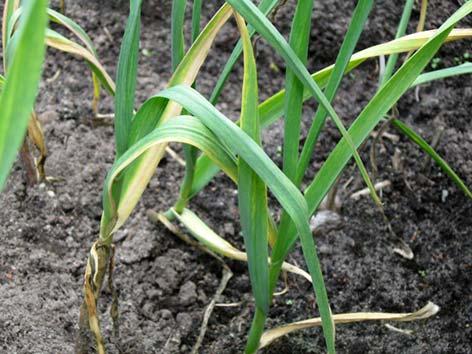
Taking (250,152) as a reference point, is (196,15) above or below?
above

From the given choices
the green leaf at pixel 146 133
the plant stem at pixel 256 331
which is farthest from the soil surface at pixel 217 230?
the green leaf at pixel 146 133

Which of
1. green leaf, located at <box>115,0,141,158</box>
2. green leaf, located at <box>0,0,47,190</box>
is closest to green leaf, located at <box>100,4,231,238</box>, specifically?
green leaf, located at <box>115,0,141,158</box>

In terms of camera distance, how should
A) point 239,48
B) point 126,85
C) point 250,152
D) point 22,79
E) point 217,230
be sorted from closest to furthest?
point 22,79, point 250,152, point 126,85, point 239,48, point 217,230

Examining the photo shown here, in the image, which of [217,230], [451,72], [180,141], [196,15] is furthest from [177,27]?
[217,230]

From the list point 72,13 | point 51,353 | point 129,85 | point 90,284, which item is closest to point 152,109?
point 129,85

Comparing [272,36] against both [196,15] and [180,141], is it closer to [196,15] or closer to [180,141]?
[180,141]

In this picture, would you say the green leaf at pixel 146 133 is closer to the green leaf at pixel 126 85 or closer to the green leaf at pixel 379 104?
the green leaf at pixel 126 85
